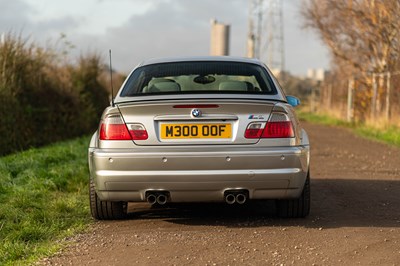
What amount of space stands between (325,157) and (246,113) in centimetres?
748

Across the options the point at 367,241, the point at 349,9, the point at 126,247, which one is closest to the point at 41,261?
the point at 126,247

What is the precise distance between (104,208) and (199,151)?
1.22m

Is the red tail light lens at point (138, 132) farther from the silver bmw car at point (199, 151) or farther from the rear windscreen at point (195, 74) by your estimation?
the rear windscreen at point (195, 74)

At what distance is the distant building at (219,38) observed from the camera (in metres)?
56.9

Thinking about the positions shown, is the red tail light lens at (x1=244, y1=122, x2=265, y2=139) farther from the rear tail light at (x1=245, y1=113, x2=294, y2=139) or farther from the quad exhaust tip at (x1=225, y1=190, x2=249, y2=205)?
the quad exhaust tip at (x1=225, y1=190, x2=249, y2=205)

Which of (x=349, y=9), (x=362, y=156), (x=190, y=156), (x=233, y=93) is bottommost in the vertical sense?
(x=362, y=156)

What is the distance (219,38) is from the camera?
57.5 meters

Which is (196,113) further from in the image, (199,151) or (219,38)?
(219,38)

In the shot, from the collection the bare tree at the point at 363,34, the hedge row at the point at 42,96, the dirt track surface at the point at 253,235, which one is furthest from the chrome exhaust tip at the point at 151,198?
the bare tree at the point at 363,34

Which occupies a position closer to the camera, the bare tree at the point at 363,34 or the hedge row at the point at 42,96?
the hedge row at the point at 42,96

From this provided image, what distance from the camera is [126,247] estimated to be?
5.34 meters

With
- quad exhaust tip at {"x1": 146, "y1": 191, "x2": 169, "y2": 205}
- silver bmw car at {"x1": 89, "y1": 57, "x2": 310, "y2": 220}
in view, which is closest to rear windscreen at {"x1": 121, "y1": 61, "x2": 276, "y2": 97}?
silver bmw car at {"x1": 89, "y1": 57, "x2": 310, "y2": 220}

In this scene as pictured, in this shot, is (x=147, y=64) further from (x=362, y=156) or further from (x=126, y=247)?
(x=362, y=156)

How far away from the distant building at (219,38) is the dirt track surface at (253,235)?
49.0 meters
